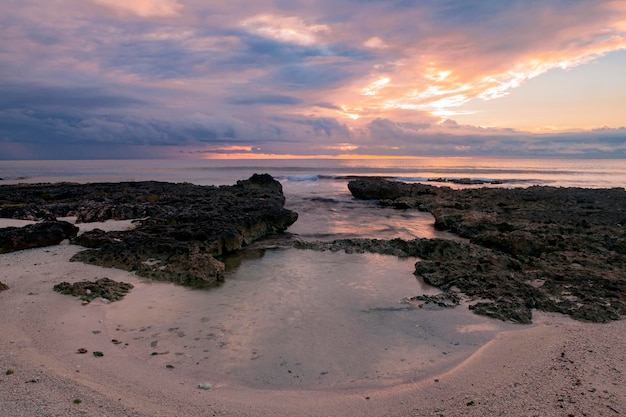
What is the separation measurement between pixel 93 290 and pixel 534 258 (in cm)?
1128

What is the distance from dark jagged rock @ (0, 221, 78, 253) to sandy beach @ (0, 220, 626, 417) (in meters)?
4.46

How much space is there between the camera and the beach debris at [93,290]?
7621 mm

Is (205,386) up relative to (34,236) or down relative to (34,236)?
down

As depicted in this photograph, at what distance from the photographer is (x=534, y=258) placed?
11.3 m

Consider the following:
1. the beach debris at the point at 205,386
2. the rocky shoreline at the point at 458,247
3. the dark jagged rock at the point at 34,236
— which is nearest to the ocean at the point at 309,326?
the beach debris at the point at 205,386

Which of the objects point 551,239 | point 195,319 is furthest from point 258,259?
point 551,239

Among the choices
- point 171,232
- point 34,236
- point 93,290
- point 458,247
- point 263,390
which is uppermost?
point 34,236

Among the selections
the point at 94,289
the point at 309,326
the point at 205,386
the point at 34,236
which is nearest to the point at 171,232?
the point at 34,236

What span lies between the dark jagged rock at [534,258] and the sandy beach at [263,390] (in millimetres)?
1131

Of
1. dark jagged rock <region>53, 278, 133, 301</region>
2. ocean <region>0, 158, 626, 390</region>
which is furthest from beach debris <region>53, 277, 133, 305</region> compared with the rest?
ocean <region>0, 158, 626, 390</region>

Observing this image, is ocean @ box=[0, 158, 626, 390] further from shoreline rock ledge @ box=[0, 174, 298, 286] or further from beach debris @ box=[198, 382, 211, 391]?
shoreline rock ledge @ box=[0, 174, 298, 286]

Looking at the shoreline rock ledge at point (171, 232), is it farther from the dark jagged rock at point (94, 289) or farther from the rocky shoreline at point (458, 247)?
the dark jagged rock at point (94, 289)

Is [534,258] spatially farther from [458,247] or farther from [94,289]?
[94,289]

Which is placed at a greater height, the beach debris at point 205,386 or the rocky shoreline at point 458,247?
the rocky shoreline at point 458,247
